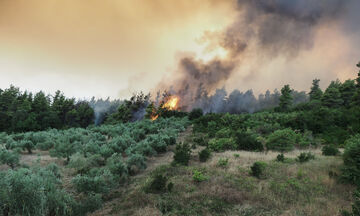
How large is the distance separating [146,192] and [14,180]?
4982 millimetres

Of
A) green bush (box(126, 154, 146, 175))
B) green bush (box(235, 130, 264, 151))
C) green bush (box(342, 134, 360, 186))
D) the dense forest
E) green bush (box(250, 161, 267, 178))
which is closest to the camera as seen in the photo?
the dense forest

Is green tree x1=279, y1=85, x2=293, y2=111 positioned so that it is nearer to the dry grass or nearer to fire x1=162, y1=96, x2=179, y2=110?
fire x1=162, y1=96, x2=179, y2=110

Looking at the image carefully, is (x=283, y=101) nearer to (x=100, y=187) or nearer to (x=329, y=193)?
(x=329, y=193)

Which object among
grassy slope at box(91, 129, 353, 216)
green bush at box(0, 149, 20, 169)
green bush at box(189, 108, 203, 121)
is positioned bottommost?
grassy slope at box(91, 129, 353, 216)

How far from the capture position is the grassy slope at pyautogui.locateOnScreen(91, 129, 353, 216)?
712cm

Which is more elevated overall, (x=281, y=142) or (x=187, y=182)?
(x=281, y=142)

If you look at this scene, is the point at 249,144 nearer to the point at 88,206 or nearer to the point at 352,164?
the point at 352,164

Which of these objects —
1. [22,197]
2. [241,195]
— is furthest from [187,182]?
[22,197]

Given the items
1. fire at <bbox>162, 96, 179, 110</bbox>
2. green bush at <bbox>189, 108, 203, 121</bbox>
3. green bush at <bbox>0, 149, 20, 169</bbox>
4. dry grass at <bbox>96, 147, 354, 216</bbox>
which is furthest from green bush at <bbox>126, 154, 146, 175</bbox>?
fire at <bbox>162, 96, 179, 110</bbox>

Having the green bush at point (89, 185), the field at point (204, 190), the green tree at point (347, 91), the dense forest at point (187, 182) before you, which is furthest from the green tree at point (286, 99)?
the green bush at point (89, 185)

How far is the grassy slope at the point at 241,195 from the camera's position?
23.4 feet

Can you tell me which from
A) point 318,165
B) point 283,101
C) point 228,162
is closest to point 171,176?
point 228,162

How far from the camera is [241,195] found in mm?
8281

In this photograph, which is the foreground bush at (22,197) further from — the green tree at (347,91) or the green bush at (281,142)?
the green tree at (347,91)
